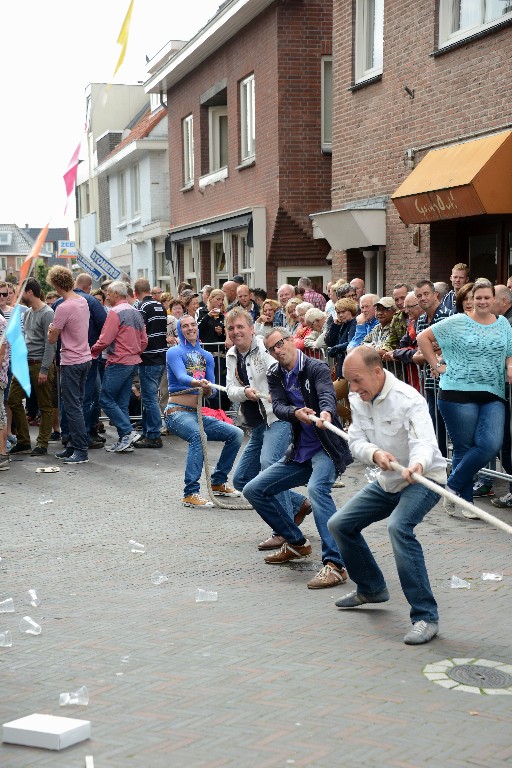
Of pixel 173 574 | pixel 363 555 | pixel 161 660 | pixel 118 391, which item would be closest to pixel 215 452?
pixel 118 391

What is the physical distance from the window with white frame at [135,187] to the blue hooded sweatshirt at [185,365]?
1049 inches

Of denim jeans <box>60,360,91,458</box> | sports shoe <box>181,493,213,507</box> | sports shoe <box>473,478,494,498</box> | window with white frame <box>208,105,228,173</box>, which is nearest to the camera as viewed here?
sports shoe <box>473,478,494,498</box>

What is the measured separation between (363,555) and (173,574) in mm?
1571

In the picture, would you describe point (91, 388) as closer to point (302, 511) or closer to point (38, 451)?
point (38, 451)

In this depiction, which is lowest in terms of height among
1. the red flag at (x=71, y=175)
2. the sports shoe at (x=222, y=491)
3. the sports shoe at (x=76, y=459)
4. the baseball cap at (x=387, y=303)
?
the sports shoe at (x=76, y=459)

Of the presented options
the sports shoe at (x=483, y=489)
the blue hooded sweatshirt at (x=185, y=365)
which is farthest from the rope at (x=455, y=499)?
the blue hooded sweatshirt at (x=185, y=365)

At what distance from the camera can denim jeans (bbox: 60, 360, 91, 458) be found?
1225 cm

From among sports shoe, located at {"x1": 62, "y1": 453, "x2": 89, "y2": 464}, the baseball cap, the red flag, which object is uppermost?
the red flag

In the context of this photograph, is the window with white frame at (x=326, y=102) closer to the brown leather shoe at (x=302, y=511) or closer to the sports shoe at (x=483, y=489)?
the sports shoe at (x=483, y=489)

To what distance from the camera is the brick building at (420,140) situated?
12555mm

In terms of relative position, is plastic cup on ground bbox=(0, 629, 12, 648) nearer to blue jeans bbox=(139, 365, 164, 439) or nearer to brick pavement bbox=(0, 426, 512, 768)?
brick pavement bbox=(0, 426, 512, 768)

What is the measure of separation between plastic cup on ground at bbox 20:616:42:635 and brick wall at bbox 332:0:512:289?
8.79m

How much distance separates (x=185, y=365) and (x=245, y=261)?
538 inches

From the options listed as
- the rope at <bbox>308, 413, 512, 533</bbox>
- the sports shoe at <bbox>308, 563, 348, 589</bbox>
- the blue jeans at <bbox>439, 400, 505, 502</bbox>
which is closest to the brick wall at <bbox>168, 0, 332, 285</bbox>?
the blue jeans at <bbox>439, 400, 505, 502</bbox>
